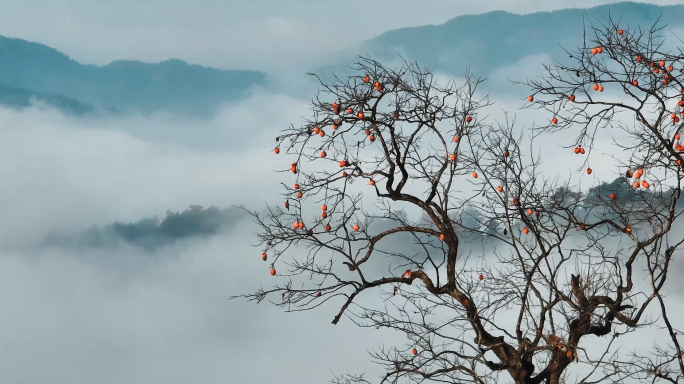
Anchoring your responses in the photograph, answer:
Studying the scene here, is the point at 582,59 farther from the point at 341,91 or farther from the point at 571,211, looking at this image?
the point at 341,91

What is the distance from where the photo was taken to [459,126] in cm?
477

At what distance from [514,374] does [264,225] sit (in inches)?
94.2

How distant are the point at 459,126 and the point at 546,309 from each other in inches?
65.1

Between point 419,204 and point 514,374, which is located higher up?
point 419,204

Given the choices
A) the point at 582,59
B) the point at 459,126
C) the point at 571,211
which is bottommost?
the point at 571,211

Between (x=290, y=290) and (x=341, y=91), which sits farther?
(x=290, y=290)

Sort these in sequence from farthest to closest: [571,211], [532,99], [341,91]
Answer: [571,211] → [532,99] → [341,91]

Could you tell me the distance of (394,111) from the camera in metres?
4.47

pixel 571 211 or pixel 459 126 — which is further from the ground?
pixel 459 126

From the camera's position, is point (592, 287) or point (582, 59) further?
point (592, 287)

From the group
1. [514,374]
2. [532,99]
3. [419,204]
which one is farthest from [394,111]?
[514,374]

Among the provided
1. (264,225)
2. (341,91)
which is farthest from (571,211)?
(264,225)

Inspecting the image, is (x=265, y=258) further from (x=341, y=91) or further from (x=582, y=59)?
(x=582, y=59)

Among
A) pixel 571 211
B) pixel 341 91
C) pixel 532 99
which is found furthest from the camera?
pixel 571 211
